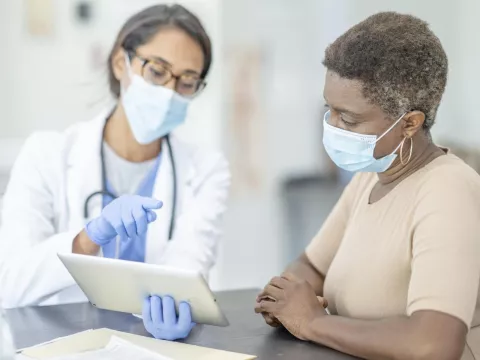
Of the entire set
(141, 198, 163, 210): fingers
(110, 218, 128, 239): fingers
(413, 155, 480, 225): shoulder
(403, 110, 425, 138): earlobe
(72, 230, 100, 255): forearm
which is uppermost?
(403, 110, 425, 138): earlobe

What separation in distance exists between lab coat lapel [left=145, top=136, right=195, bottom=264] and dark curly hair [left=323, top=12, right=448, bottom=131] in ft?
2.38

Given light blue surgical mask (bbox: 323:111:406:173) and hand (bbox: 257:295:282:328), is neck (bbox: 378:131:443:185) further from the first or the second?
hand (bbox: 257:295:282:328)

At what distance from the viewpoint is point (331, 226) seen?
163 centimetres

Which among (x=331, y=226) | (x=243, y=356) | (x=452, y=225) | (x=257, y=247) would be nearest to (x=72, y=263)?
(x=243, y=356)

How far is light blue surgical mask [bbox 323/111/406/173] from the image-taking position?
1.39 meters

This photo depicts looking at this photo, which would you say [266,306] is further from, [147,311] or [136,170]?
[136,170]

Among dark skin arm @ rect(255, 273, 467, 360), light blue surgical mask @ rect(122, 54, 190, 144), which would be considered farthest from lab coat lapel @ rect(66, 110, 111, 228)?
dark skin arm @ rect(255, 273, 467, 360)

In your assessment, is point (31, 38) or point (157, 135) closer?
point (157, 135)

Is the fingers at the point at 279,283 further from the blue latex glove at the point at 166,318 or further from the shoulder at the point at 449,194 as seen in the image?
the shoulder at the point at 449,194

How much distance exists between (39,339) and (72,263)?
0.50 feet

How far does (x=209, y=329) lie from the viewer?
1.45m

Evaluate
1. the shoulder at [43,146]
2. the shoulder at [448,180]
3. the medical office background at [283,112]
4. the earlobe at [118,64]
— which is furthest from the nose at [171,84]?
the medical office background at [283,112]

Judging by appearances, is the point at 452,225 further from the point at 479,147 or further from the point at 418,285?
the point at 479,147

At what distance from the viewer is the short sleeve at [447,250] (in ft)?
3.97
